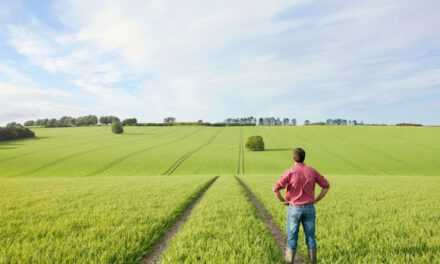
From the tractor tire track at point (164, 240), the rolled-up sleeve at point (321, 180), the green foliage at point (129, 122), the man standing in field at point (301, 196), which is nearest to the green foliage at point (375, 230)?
the man standing in field at point (301, 196)

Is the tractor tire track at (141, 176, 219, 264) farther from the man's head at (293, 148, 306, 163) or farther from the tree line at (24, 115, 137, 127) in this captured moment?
the tree line at (24, 115, 137, 127)

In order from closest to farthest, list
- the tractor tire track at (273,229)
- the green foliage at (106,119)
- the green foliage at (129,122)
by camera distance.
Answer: the tractor tire track at (273,229) → the green foliage at (129,122) → the green foliage at (106,119)

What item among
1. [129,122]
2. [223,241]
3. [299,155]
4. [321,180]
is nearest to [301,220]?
[321,180]

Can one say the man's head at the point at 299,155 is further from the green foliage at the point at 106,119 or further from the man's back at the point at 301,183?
the green foliage at the point at 106,119

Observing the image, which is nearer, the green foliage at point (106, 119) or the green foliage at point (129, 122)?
the green foliage at point (129, 122)

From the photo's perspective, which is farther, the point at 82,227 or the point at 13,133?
the point at 13,133

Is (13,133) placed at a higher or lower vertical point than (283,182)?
lower

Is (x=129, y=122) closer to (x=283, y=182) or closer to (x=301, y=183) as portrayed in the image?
(x=283, y=182)

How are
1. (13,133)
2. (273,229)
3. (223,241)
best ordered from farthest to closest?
1. (13,133)
2. (273,229)
3. (223,241)

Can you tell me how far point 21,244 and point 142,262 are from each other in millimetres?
4029

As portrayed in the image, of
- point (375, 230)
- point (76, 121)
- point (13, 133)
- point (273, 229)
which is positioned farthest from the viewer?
point (76, 121)

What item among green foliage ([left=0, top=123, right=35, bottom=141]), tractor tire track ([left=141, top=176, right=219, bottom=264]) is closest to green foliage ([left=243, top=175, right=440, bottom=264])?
tractor tire track ([left=141, top=176, right=219, bottom=264])

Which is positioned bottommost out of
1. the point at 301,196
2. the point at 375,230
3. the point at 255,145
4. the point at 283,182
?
the point at 255,145

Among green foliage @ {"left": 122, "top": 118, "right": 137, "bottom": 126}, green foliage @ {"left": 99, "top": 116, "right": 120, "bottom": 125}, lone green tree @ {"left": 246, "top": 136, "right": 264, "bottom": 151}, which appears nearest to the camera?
lone green tree @ {"left": 246, "top": 136, "right": 264, "bottom": 151}
